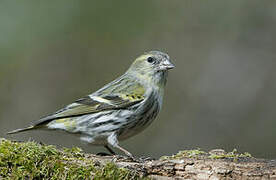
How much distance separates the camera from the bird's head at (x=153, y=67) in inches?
294

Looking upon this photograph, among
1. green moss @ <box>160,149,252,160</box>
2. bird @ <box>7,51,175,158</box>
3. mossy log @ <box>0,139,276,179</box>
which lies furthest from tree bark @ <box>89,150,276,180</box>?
bird @ <box>7,51,175,158</box>

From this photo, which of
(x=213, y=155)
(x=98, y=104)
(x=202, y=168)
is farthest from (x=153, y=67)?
(x=202, y=168)

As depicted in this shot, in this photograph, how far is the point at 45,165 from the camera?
4.30 meters

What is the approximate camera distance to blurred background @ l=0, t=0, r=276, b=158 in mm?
11039

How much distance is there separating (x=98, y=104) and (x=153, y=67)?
1.33 metres

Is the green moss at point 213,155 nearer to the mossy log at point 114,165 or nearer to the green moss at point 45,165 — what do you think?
the mossy log at point 114,165

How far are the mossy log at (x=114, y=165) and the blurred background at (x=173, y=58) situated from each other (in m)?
5.71

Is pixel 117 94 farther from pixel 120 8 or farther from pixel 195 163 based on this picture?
pixel 120 8

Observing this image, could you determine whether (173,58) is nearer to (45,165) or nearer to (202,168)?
(202,168)

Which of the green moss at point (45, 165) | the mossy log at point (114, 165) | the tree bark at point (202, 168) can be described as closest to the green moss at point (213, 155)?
the mossy log at point (114, 165)

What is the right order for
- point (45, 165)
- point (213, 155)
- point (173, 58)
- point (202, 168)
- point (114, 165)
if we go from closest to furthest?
point (45, 165)
point (114, 165)
point (202, 168)
point (213, 155)
point (173, 58)

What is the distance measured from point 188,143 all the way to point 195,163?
618 centimetres

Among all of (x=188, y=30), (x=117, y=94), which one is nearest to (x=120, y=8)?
(x=188, y=30)

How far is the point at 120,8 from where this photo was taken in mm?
11695
